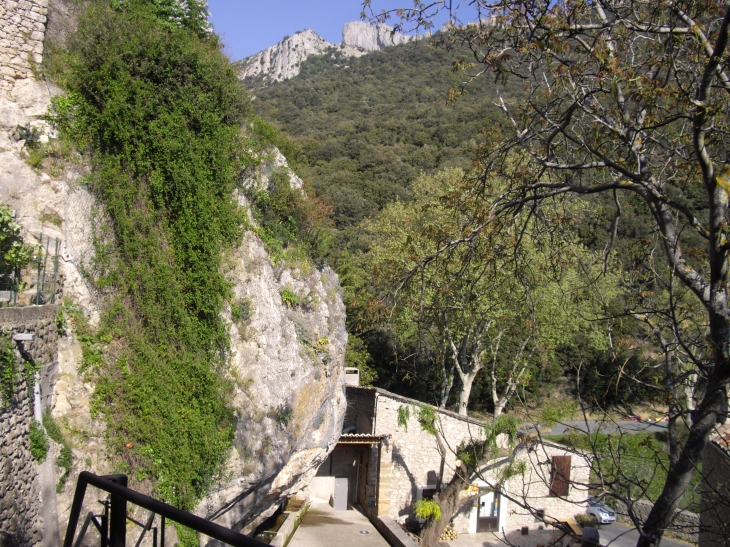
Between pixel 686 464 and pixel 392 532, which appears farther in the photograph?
pixel 392 532

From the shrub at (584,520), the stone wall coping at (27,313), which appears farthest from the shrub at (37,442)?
the shrub at (584,520)

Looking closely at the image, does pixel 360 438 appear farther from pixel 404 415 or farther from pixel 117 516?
pixel 117 516

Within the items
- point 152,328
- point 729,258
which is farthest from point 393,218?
point 729,258

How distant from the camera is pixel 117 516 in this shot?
2197mm

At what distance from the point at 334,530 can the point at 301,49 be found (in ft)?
254

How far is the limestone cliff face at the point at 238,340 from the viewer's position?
817 centimetres

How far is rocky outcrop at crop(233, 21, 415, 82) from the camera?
77.0m

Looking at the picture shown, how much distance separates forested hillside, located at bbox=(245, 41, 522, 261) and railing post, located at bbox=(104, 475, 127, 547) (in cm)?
2507

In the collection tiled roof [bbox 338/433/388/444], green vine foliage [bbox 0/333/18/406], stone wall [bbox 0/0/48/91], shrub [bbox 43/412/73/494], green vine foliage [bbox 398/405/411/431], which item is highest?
stone wall [bbox 0/0/48/91]

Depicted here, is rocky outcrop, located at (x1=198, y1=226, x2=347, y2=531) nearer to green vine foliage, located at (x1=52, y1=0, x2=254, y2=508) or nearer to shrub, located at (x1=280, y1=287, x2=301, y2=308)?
shrub, located at (x1=280, y1=287, x2=301, y2=308)

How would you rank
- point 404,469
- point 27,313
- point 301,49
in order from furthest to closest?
point 301,49 < point 404,469 < point 27,313

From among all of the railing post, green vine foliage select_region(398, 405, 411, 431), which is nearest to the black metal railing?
the railing post

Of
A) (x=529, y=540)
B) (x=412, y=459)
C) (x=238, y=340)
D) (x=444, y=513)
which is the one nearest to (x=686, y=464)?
(x=238, y=340)

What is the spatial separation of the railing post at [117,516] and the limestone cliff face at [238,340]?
18.7 ft
